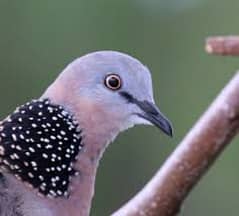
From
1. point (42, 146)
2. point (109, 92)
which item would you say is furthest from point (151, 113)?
point (42, 146)

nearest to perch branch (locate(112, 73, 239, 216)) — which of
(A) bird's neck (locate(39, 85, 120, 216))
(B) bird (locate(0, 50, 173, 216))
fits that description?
(B) bird (locate(0, 50, 173, 216))

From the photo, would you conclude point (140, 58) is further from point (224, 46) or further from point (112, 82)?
point (224, 46)

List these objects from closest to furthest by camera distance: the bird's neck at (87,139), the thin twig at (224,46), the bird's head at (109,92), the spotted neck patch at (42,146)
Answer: the thin twig at (224,46), the spotted neck patch at (42,146), the bird's neck at (87,139), the bird's head at (109,92)

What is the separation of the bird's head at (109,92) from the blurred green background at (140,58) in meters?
4.25

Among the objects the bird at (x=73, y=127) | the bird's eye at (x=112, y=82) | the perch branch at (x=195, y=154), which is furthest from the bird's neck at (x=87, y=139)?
the perch branch at (x=195, y=154)

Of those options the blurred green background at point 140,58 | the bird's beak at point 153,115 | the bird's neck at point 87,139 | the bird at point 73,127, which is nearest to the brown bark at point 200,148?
the bird at point 73,127

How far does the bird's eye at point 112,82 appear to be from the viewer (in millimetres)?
5094

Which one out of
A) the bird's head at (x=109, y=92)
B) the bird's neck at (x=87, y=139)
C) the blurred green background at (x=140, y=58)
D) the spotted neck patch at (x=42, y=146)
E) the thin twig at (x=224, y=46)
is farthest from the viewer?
the blurred green background at (x=140, y=58)

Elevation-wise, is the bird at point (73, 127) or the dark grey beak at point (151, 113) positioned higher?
the dark grey beak at point (151, 113)

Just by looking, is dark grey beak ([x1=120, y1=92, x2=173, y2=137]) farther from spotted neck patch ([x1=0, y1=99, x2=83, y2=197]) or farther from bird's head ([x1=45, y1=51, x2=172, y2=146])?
spotted neck patch ([x1=0, y1=99, x2=83, y2=197])

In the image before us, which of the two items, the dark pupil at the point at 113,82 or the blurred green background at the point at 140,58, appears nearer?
the dark pupil at the point at 113,82

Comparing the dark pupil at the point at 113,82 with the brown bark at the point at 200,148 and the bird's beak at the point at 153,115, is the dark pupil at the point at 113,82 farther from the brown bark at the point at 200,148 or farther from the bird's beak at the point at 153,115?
the brown bark at the point at 200,148

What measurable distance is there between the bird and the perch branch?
83cm

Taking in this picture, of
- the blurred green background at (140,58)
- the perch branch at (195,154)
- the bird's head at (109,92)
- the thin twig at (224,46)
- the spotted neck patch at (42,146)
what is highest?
the thin twig at (224,46)
